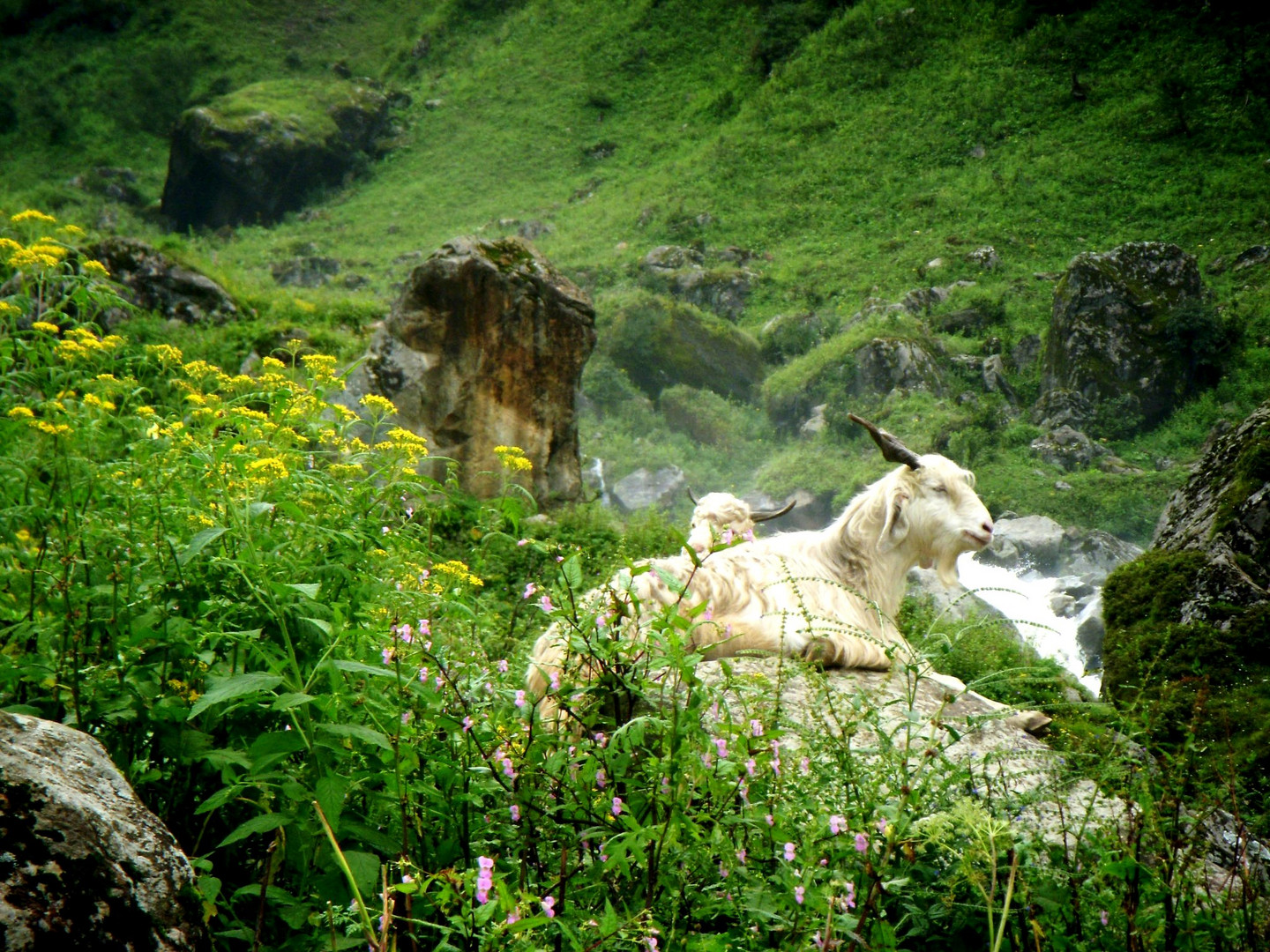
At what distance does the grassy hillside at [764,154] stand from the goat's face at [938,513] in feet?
9.75

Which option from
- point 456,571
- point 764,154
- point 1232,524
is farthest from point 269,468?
point 764,154

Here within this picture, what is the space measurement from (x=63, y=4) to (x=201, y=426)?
2147 cm

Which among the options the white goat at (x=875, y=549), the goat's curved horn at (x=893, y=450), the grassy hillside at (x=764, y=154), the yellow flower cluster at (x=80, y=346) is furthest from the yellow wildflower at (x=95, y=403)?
the grassy hillside at (x=764, y=154)

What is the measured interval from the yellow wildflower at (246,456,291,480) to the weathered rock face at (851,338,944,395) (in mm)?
7709

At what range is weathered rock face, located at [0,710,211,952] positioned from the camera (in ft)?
4.08

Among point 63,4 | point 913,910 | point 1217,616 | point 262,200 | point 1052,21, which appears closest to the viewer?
point 913,910

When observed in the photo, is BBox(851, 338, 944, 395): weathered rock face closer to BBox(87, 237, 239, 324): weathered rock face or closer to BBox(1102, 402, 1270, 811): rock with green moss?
BBox(1102, 402, 1270, 811): rock with green moss

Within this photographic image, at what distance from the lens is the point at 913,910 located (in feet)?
5.90

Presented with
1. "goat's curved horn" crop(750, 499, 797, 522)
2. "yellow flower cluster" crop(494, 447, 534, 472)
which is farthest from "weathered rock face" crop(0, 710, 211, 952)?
"goat's curved horn" crop(750, 499, 797, 522)

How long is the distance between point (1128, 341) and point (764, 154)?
20.0 ft

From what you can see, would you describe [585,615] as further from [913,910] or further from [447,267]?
[447,267]

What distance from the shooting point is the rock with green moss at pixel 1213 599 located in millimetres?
4074

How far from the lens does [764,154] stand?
12648 millimetres

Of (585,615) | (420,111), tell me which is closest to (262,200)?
(420,111)
